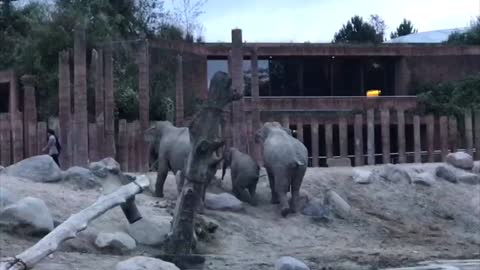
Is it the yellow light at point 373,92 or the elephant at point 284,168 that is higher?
the yellow light at point 373,92

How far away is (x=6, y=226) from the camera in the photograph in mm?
16047

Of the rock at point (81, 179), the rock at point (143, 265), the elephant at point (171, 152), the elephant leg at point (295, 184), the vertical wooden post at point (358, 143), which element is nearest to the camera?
the rock at point (143, 265)

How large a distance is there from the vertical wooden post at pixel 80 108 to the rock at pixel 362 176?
6.15 metres

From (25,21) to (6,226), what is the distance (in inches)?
905

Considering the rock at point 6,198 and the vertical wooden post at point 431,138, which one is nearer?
the rock at point 6,198

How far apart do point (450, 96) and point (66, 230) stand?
2480 centimetres

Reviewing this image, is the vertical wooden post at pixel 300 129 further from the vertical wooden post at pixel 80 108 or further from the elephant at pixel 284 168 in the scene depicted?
the vertical wooden post at pixel 80 108

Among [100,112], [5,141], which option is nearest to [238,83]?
[100,112]

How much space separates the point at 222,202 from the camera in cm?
2044

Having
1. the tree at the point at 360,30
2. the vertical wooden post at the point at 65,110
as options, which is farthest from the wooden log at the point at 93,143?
the tree at the point at 360,30

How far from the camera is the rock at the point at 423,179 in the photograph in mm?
25062

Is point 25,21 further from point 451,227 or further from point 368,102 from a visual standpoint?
point 451,227

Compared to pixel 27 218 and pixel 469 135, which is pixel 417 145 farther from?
pixel 27 218

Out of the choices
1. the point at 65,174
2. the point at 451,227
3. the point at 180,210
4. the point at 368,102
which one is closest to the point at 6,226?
the point at 180,210
